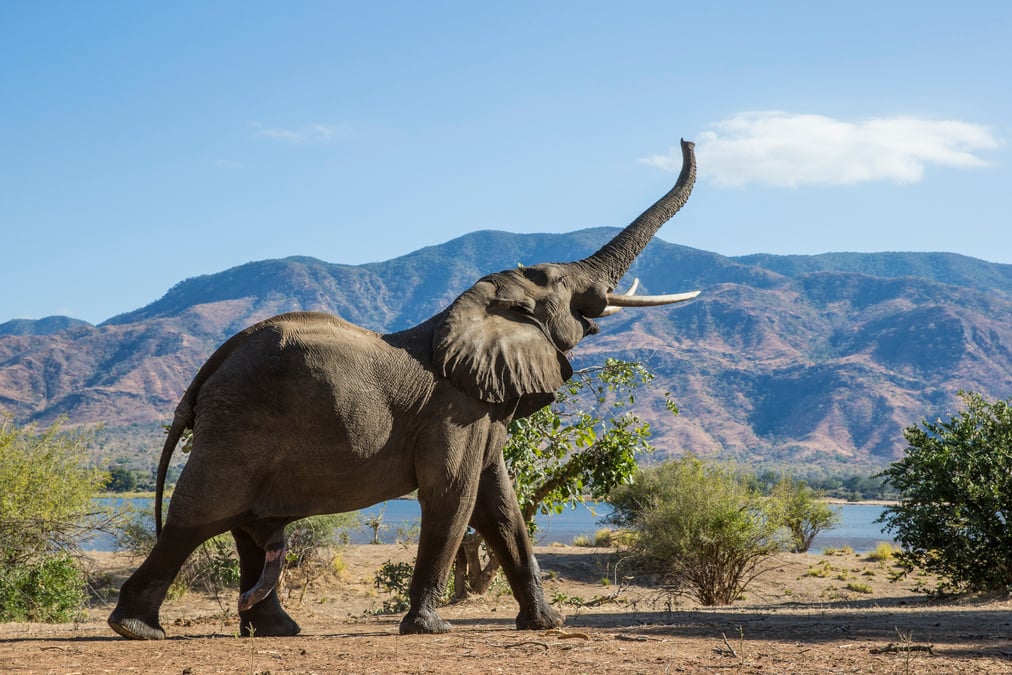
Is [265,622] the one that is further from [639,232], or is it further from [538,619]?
[639,232]

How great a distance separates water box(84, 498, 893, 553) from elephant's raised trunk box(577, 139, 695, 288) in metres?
13.3

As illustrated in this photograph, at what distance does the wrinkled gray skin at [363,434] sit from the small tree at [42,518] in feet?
30.4

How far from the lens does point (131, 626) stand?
8719mm

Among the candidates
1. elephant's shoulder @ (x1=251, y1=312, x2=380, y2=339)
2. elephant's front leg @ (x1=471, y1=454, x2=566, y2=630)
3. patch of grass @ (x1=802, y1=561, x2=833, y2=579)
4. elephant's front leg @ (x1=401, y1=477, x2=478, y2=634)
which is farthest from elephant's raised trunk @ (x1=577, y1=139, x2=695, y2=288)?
patch of grass @ (x1=802, y1=561, x2=833, y2=579)

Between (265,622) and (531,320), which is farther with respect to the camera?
(531,320)

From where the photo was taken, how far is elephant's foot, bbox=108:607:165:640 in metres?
8.70

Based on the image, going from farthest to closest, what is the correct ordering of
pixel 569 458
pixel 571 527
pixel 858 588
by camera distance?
pixel 571 527, pixel 858 588, pixel 569 458

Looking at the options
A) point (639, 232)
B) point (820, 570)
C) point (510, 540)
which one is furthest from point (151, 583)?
point (820, 570)

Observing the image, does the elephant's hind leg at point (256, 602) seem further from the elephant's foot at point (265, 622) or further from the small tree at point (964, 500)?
the small tree at point (964, 500)

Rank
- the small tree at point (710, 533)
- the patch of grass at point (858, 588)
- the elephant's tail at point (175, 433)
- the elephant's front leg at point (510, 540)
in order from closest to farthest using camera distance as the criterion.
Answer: the elephant's tail at point (175, 433)
the elephant's front leg at point (510, 540)
the small tree at point (710, 533)
the patch of grass at point (858, 588)

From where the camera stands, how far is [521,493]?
1606 centimetres

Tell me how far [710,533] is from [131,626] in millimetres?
15669

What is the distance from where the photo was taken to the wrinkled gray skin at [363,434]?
28.6 ft

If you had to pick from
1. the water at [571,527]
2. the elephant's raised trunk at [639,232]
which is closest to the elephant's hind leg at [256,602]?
the elephant's raised trunk at [639,232]
